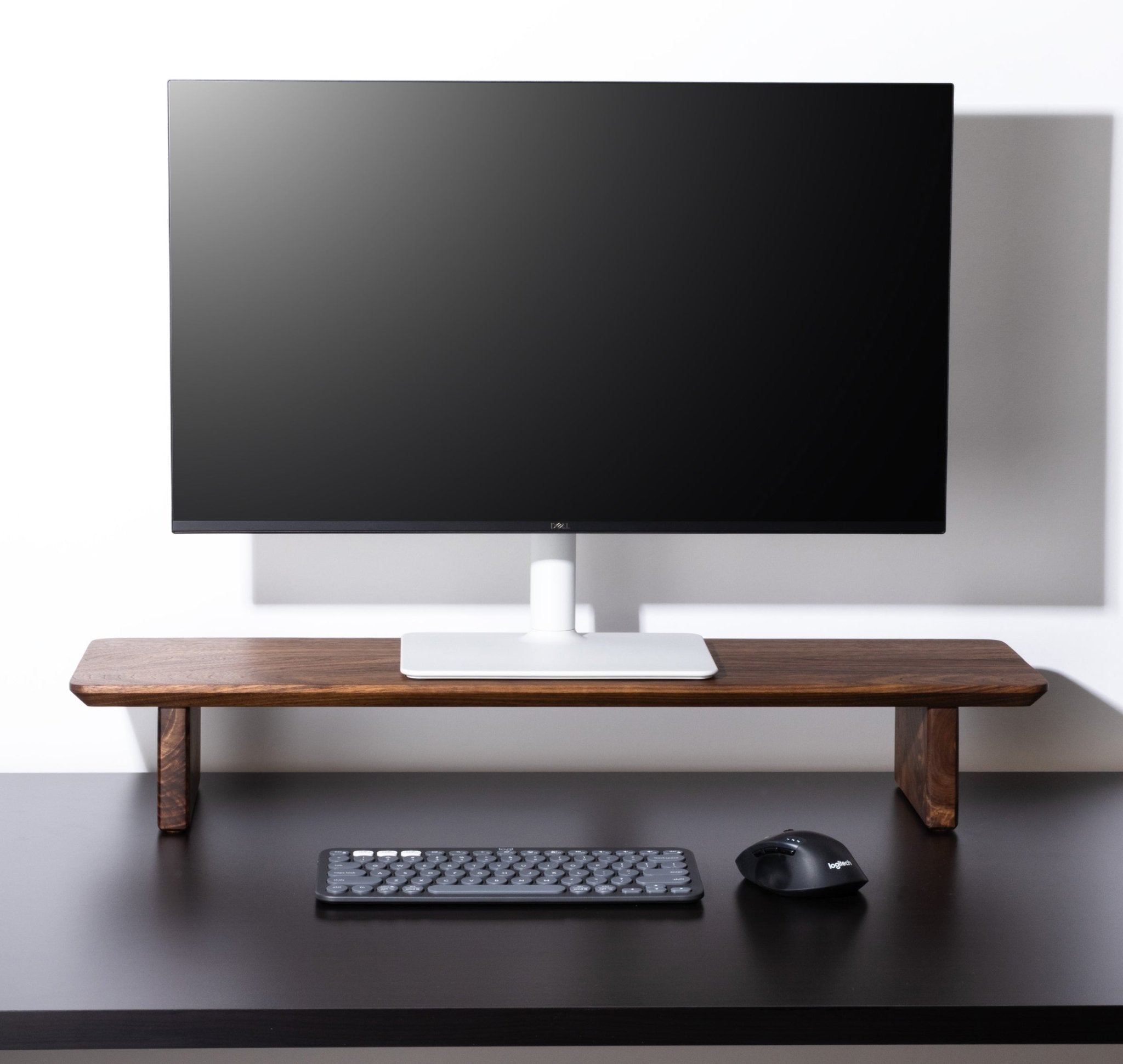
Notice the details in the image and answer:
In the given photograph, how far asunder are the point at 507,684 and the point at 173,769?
358 millimetres

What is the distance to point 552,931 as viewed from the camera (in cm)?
107

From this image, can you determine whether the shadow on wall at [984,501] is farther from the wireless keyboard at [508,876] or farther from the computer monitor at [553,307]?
the wireless keyboard at [508,876]

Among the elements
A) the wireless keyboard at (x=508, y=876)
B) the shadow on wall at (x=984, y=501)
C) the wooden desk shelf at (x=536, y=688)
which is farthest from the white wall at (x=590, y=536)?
the wireless keyboard at (x=508, y=876)

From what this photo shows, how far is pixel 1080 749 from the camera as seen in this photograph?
5.17 feet

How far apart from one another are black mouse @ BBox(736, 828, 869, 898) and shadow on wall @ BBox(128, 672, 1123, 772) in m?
0.38

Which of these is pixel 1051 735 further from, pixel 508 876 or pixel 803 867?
pixel 508 876

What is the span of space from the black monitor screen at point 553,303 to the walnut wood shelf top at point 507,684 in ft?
0.52

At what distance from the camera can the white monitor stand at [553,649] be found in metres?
1.29

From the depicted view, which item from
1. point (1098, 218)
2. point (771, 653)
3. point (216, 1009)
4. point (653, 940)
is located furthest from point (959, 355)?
point (216, 1009)

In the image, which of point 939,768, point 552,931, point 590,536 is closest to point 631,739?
point 590,536

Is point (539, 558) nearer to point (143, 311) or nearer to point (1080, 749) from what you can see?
point (143, 311)

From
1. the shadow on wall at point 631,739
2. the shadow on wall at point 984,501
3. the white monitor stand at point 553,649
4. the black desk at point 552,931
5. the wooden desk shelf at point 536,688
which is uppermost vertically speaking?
the shadow on wall at point 984,501

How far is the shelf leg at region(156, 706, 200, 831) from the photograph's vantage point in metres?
1.29

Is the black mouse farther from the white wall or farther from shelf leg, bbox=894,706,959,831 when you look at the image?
the white wall
